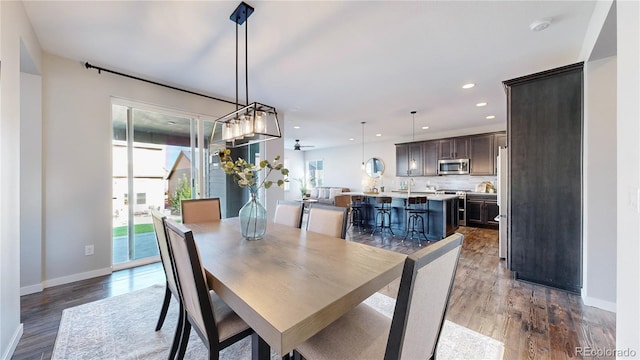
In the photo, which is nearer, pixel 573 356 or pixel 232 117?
pixel 573 356

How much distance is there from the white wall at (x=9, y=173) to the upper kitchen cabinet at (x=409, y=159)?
291 inches

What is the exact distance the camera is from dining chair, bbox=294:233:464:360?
2.55 ft

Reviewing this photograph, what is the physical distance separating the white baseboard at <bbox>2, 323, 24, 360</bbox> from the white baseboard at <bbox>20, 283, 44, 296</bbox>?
0.94 meters

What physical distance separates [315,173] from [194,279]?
31.7ft

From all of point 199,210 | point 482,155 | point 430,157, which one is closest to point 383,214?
point 430,157

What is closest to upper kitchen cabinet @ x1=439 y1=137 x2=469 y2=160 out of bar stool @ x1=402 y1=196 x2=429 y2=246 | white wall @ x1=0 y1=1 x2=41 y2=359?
bar stool @ x1=402 y1=196 x2=429 y2=246

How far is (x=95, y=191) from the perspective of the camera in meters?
3.01

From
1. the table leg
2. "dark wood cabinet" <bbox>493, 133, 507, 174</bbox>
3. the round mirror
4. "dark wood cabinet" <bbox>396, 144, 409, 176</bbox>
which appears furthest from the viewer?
the round mirror

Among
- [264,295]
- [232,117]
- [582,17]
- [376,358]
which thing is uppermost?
[582,17]

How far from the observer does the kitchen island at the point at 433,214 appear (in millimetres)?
4887

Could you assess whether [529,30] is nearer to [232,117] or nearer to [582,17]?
[582,17]

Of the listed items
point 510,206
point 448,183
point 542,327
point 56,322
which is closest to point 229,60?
point 56,322

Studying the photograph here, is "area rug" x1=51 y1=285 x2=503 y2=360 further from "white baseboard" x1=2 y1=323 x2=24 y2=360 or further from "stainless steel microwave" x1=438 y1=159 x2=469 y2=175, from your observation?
"stainless steel microwave" x1=438 y1=159 x2=469 y2=175

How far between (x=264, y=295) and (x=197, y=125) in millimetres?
3673
